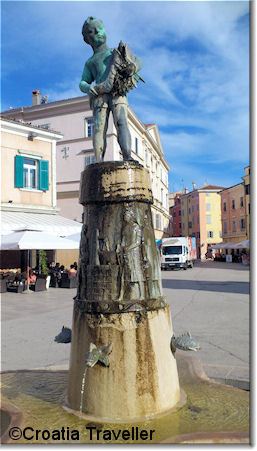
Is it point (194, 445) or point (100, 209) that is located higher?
point (100, 209)

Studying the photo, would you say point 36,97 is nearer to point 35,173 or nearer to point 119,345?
point 35,173

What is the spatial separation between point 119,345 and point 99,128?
255cm

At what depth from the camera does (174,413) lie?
4.30 m

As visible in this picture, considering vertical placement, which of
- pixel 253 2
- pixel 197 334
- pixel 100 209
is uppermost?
pixel 253 2

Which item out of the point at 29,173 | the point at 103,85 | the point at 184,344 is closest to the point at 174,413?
the point at 184,344

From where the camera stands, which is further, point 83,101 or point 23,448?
point 83,101

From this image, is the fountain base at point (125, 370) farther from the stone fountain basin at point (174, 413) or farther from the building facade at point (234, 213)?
the building facade at point (234, 213)

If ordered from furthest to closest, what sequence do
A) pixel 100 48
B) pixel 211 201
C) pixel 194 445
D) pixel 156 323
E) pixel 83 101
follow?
pixel 211 201 < pixel 83 101 < pixel 100 48 < pixel 156 323 < pixel 194 445

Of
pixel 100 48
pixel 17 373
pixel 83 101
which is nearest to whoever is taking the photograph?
pixel 100 48

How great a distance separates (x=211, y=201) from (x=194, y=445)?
254ft

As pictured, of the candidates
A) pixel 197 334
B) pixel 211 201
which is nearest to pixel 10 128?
pixel 197 334

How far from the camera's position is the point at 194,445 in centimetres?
344

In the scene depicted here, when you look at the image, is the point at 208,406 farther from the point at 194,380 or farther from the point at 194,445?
the point at 194,445

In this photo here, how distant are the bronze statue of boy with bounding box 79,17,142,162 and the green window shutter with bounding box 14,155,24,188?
61.5 feet
